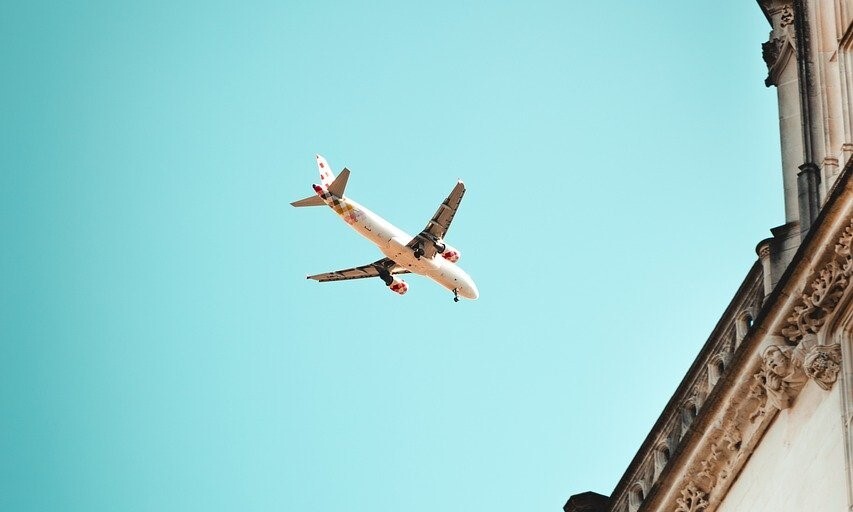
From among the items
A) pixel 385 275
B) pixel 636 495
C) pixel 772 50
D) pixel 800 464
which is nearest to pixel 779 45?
pixel 772 50

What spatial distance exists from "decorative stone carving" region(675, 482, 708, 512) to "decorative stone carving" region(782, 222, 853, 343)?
2.11m

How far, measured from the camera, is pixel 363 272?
83875mm

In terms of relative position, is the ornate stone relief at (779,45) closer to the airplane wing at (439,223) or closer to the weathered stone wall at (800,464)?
the weathered stone wall at (800,464)

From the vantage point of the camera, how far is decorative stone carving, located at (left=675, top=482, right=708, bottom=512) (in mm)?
17172

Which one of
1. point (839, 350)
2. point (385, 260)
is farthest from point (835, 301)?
point (385, 260)

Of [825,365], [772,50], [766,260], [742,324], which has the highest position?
[772,50]

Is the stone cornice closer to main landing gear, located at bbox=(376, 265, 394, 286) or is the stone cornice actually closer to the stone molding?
the stone molding

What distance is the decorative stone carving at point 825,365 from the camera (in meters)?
15.4

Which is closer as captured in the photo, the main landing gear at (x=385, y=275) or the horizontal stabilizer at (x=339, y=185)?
the horizontal stabilizer at (x=339, y=185)

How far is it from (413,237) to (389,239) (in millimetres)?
1541

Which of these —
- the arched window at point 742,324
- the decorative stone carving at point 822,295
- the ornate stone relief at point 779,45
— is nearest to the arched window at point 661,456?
the arched window at point 742,324

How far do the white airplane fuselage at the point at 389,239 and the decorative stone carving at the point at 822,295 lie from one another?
57.7 metres

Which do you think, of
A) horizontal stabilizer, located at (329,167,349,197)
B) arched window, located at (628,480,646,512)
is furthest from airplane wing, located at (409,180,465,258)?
arched window, located at (628,480,646,512)

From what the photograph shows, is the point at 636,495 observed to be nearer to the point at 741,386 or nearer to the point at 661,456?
the point at 661,456
